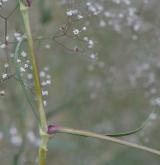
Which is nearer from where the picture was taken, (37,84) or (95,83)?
(37,84)

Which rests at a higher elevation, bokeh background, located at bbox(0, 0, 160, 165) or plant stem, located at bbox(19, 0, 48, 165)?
plant stem, located at bbox(19, 0, 48, 165)

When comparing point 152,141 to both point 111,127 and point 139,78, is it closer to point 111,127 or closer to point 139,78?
point 111,127

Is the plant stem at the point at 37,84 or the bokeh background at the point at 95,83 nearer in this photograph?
the plant stem at the point at 37,84

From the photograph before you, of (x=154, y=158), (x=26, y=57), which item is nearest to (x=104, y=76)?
(x=154, y=158)

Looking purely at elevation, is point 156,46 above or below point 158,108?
above

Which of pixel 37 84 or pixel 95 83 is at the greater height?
pixel 37 84

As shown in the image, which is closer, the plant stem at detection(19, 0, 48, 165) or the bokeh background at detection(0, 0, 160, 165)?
the plant stem at detection(19, 0, 48, 165)

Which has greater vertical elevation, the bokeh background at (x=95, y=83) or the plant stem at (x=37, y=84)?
the plant stem at (x=37, y=84)

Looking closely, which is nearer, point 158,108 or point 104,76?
point 158,108
